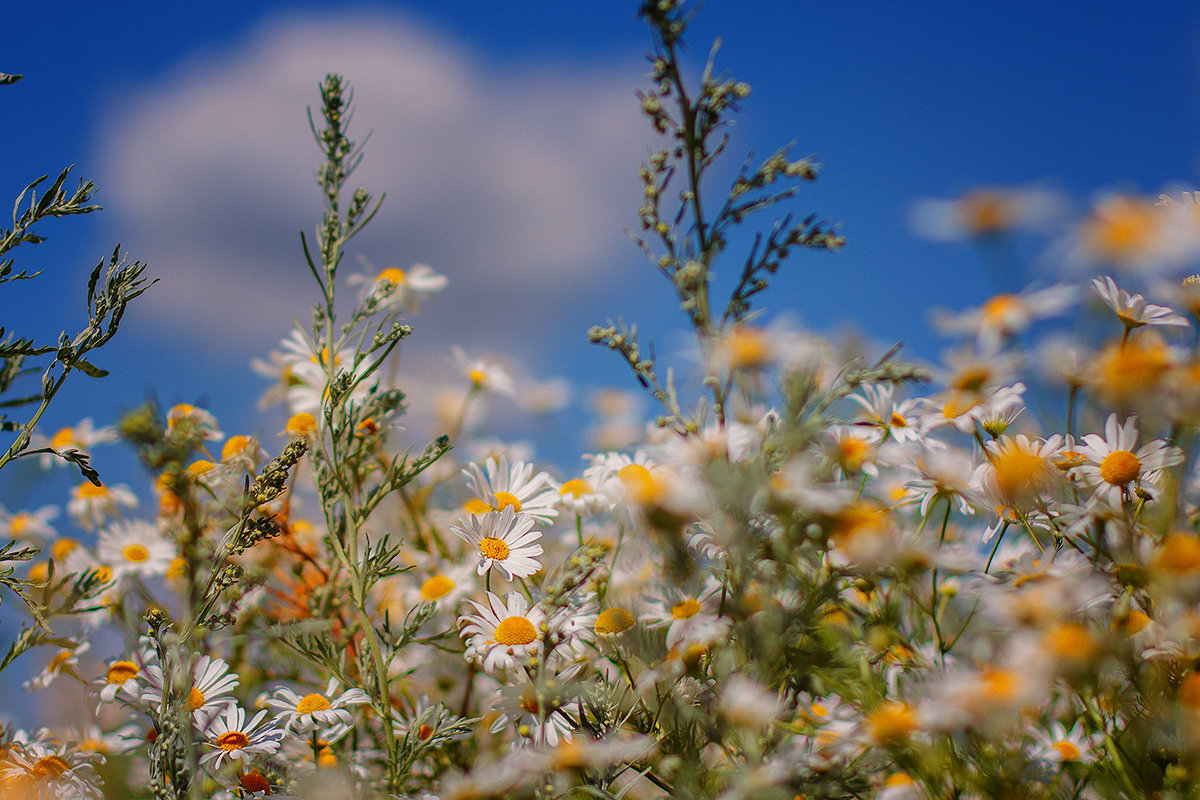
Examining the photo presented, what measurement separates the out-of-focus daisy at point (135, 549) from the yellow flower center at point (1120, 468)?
1.70 m

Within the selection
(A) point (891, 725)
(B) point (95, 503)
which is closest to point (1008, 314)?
(A) point (891, 725)

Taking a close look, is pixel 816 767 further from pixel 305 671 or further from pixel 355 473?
pixel 305 671

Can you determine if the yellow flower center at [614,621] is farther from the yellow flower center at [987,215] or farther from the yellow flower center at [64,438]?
the yellow flower center at [64,438]

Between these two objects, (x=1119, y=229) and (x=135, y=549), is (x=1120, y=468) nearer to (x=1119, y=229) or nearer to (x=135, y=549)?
(x=1119, y=229)

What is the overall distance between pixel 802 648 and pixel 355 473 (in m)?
0.77

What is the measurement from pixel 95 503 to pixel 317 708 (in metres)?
1.36

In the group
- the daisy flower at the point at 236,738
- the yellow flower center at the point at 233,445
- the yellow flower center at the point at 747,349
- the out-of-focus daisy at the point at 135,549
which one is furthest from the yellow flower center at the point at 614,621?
the out-of-focus daisy at the point at 135,549

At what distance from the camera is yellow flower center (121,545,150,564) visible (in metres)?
1.69

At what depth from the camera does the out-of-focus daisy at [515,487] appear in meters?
1.24

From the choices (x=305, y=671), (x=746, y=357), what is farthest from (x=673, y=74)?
(x=305, y=671)

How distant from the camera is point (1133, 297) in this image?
1.09 m

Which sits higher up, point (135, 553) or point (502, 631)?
point (135, 553)

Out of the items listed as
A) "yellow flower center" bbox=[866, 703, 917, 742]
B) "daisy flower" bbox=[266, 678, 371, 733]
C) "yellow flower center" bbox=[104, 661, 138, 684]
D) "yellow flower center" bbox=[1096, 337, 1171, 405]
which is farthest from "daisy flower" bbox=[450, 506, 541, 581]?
"yellow flower center" bbox=[1096, 337, 1171, 405]

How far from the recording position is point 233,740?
104 centimetres
